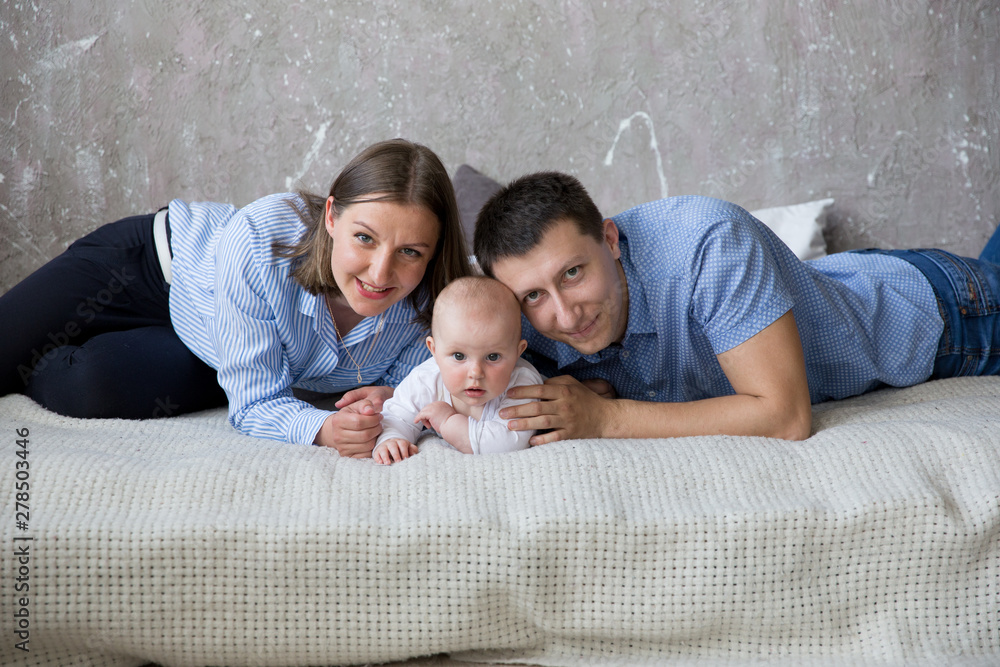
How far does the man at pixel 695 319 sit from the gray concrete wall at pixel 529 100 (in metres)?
0.85

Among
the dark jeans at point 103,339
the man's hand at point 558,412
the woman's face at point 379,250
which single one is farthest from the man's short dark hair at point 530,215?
the dark jeans at point 103,339

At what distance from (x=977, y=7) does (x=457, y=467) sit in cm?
228

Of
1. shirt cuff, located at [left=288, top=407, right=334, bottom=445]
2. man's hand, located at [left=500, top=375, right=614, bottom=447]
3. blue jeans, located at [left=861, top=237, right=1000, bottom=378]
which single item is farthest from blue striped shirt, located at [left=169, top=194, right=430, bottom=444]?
blue jeans, located at [left=861, top=237, right=1000, bottom=378]

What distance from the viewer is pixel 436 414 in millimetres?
1423

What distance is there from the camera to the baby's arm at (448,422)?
137 centimetres

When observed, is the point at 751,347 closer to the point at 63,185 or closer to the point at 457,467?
the point at 457,467

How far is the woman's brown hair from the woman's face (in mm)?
24

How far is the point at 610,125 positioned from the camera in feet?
7.95

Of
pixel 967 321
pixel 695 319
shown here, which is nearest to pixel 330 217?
pixel 695 319

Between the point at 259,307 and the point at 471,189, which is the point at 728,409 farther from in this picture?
the point at 471,189

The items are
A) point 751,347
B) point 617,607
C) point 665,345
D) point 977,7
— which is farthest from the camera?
point 977,7

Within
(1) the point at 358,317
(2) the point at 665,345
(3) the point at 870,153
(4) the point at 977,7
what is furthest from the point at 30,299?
(4) the point at 977,7

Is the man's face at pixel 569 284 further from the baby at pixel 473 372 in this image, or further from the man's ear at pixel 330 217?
the man's ear at pixel 330 217

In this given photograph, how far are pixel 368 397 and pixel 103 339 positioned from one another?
675mm
